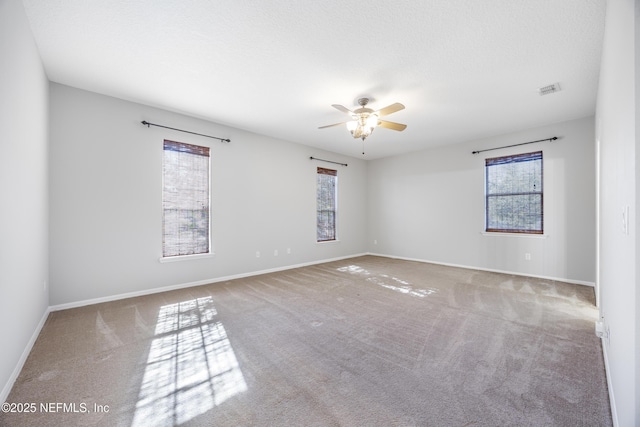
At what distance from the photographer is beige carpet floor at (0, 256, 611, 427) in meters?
1.61

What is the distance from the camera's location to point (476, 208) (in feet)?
18.5

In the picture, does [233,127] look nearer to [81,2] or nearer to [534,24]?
[81,2]

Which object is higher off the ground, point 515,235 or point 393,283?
point 515,235

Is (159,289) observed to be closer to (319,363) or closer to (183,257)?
(183,257)

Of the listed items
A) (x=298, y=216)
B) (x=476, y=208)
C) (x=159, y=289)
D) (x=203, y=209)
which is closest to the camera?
(x=159, y=289)

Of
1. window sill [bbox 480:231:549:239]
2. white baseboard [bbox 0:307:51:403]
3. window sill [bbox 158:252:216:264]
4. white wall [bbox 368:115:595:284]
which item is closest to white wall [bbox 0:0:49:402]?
white baseboard [bbox 0:307:51:403]

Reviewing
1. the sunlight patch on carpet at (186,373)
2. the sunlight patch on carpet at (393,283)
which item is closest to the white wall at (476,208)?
the sunlight patch on carpet at (393,283)

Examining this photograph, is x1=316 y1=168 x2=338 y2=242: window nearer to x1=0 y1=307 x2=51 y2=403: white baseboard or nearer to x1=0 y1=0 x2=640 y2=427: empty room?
x1=0 y1=0 x2=640 y2=427: empty room

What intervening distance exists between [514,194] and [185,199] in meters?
6.18

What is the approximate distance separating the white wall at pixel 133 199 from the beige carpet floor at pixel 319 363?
0.53 metres

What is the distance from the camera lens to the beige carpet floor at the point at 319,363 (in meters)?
1.61

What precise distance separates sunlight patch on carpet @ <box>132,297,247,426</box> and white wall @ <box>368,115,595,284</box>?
16.9 feet

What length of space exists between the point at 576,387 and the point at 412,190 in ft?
17.2

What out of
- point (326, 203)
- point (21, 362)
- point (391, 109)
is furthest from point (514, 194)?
point (21, 362)
